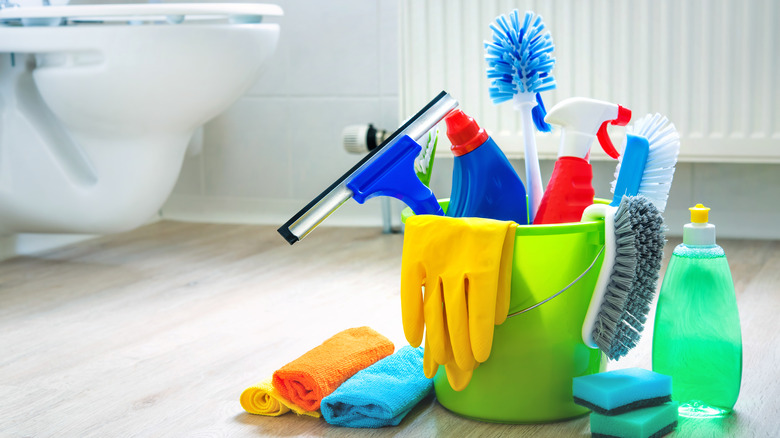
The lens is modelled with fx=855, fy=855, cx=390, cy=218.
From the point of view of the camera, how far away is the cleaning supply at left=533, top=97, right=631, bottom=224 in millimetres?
789

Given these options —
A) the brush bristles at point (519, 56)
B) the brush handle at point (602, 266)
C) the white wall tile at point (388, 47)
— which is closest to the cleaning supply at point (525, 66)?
the brush bristles at point (519, 56)

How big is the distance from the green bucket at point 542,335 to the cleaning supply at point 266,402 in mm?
172

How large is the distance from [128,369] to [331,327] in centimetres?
27

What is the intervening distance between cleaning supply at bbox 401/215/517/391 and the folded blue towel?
0.06 m

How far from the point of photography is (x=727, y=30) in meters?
1.49

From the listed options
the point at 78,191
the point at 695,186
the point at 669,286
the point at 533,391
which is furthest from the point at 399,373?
the point at 695,186

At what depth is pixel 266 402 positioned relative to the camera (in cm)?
83

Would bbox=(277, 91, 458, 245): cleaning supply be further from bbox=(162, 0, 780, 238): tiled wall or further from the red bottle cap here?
bbox=(162, 0, 780, 238): tiled wall

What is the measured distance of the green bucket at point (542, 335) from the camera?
29.0 inches

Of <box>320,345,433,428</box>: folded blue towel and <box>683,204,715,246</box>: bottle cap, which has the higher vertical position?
<box>683,204,715,246</box>: bottle cap

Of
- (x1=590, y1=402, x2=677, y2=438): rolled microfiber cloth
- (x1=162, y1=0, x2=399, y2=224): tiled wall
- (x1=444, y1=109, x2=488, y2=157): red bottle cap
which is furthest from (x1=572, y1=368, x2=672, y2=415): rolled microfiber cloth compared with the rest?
(x1=162, y1=0, x2=399, y2=224): tiled wall

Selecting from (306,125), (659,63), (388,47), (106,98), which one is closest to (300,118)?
(306,125)

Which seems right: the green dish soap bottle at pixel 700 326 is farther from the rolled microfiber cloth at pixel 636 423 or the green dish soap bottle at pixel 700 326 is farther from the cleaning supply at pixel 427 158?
the cleaning supply at pixel 427 158

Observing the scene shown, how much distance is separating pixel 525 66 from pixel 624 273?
220 mm
